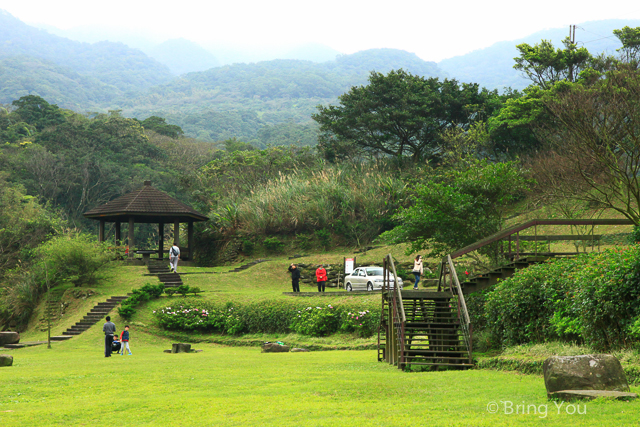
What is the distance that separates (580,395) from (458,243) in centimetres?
1212

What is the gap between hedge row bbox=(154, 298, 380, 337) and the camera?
19.1 metres

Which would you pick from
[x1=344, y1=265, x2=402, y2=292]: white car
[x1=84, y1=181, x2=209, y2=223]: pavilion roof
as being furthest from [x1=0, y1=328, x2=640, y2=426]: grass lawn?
[x1=84, y1=181, x2=209, y2=223]: pavilion roof

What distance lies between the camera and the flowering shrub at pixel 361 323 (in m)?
18.5

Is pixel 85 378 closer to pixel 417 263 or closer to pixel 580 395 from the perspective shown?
pixel 580 395

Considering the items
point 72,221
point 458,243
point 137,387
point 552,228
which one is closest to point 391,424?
point 137,387

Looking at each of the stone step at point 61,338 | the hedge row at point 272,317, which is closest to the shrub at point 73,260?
the stone step at point 61,338

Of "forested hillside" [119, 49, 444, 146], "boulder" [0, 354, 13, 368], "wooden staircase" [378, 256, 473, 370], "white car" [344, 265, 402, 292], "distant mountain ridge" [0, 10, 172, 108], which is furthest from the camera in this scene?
"distant mountain ridge" [0, 10, 172, 108]

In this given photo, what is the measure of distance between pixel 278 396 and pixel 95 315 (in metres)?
17.4

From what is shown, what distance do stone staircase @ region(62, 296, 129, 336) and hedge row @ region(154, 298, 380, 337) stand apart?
2224 mm

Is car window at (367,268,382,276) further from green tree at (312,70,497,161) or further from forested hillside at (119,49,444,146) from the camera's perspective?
forested hillside at (119,49,444,146)

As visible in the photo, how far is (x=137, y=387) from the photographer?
951cm

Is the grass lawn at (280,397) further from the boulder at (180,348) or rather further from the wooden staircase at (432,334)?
the boulder at (180,348)

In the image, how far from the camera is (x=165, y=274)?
1088 inches

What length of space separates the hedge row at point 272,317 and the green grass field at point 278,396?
4019 millimetres
